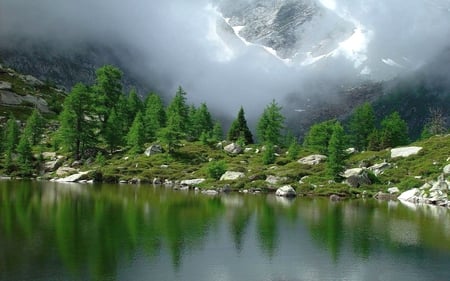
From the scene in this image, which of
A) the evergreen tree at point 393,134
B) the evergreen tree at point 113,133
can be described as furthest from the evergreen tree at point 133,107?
the evergreen tree at point 393,134

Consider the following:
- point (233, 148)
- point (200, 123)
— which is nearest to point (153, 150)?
point (233, 148)

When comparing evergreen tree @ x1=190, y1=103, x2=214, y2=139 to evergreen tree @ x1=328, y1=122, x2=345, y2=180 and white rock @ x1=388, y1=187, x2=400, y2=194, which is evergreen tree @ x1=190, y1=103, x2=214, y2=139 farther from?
white rock @ x1=388, y1=187, x2=400, y2=194

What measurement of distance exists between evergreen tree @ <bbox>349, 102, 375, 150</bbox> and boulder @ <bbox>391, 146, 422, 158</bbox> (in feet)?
89.1

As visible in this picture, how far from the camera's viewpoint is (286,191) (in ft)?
312

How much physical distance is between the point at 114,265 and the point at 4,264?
708cm

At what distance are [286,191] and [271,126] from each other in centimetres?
4618

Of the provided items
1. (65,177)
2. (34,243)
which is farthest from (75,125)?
(34,243)

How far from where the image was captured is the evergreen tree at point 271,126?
139m

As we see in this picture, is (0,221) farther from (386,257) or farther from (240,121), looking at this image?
(240,121)

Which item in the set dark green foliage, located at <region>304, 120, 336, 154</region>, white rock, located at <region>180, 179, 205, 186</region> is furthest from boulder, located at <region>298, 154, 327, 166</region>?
white rock, located at <region>180, 179, 205, 186</region>

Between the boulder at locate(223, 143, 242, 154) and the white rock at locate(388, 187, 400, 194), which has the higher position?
the boulder at locate(223, 143, 242, 154)

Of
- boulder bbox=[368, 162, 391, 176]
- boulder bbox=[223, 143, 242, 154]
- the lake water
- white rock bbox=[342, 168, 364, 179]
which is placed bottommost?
the lake water

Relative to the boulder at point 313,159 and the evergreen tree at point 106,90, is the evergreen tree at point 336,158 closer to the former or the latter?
the boulder at point 313,159

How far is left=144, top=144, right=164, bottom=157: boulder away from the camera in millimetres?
126125
